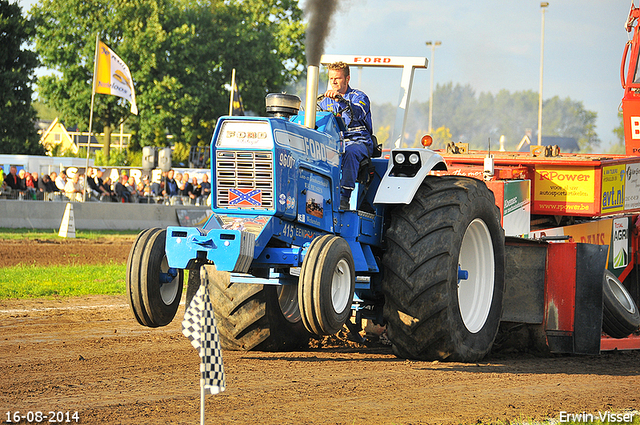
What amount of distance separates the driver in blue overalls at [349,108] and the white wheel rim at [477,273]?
126 centimetres

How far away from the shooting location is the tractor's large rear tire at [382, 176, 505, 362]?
19.7ft

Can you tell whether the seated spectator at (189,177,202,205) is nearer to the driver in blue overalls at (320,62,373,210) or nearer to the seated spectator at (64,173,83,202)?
the seated spectator at (64,173,83,202)

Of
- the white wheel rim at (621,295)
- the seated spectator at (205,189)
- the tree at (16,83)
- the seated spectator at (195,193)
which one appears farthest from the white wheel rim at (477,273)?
the tree at (16,83)

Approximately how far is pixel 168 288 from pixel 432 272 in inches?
79.5

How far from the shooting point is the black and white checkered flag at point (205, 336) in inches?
154

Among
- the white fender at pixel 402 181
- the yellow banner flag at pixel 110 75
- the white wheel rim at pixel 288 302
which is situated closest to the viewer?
the white fender at pixel 402 181

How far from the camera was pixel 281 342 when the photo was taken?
6.86 meters

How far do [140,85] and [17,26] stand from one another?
12473mm

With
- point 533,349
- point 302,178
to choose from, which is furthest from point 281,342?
point 533,349

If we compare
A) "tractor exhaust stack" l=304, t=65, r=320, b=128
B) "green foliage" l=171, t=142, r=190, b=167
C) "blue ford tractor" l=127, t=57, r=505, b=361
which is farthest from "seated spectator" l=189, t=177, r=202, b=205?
"green foliage" l=171, t=142, r=190, b=167

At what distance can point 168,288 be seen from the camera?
5.71 metres

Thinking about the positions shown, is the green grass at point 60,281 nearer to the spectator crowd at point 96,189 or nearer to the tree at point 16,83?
the spectator crowd at point 96,189

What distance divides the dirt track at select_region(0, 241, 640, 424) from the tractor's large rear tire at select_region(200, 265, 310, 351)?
156 millimetres

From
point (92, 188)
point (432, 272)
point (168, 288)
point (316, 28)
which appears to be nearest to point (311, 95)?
point (316, 28)
